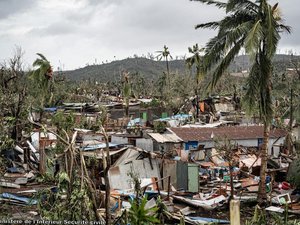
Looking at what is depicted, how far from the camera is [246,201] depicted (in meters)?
15.5

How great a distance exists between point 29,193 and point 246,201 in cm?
783

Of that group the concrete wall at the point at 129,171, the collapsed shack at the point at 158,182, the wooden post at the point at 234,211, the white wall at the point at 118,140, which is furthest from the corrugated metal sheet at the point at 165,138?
the wooden post at the point at 234,211

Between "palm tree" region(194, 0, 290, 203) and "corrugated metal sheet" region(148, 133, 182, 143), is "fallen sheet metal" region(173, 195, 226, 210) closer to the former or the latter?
"palm tree" region(194, 0, 290, 203)

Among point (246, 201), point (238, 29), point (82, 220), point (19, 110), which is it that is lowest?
point (246, 201)

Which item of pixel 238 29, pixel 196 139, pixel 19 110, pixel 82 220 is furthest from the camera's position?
pixel 196 139

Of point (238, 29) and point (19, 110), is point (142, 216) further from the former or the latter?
point (19, 110)

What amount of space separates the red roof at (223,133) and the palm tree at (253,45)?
1105 centimetres

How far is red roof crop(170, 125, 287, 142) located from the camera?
88.5 ft

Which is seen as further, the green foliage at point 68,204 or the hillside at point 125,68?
the hillside at point 125,68

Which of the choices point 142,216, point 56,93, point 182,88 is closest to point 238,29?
point 142,216

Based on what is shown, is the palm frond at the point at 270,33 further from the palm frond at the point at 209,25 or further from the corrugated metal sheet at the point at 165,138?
the corrugated metal sheet at the point at 165,138

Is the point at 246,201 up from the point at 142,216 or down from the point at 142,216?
down

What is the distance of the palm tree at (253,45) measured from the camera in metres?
14.2

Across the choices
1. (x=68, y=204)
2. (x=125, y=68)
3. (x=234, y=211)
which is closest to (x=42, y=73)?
(x=68, y=204)
